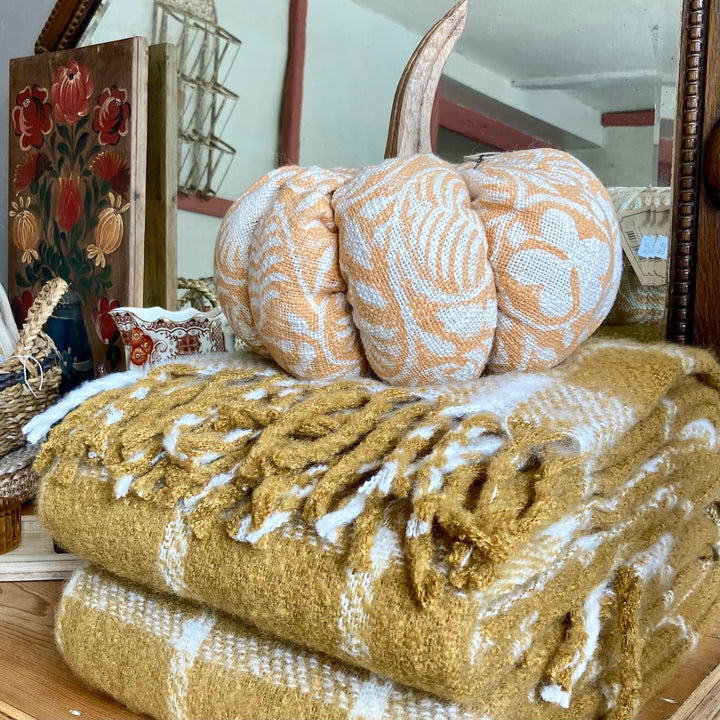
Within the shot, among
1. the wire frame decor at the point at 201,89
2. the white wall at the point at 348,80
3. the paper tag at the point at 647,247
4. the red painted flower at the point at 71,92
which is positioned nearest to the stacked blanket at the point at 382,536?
the paper tag at the point at 647,247

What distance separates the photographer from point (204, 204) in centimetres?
79

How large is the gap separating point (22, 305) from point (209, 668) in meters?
0.73

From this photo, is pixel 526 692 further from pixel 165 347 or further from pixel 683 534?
pixel 165 347

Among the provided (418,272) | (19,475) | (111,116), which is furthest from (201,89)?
(418,272)

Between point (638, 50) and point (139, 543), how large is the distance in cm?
46

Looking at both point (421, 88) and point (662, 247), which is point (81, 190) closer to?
point (421, 88)

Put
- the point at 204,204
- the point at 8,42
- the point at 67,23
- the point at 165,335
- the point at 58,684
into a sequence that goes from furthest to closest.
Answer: the point at 8,42 < the point at 67,23 < the point at 204,204 < the point at 165,335 < the point at 58,684

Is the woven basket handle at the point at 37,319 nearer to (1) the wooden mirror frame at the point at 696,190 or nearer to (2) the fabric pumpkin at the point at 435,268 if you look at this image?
(2) the fabric pumpkin at the point at 435,268

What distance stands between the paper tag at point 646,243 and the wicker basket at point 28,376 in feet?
1.62

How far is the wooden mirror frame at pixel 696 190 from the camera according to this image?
0.47 meters

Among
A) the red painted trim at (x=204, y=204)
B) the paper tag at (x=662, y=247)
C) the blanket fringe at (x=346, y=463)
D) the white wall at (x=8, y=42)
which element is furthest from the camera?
the white wall at (x=8, y=42)

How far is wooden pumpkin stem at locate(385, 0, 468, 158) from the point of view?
592 mm

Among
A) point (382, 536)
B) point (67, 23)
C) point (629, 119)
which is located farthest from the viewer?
point (67, 23)

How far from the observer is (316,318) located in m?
0.40
